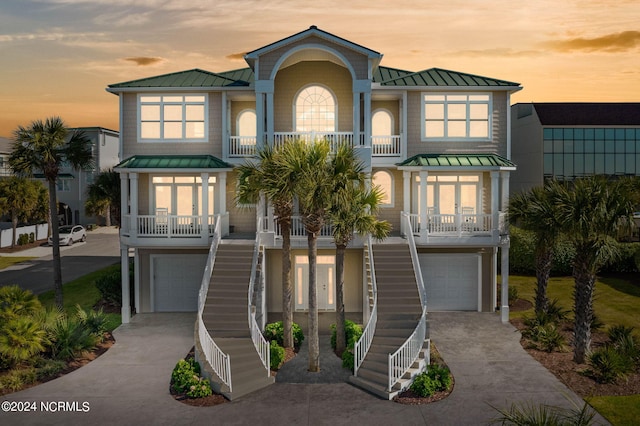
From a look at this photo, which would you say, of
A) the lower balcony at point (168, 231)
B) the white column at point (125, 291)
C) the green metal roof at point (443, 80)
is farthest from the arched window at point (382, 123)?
the white column at point (125, 291)

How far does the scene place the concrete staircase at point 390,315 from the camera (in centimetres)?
1742

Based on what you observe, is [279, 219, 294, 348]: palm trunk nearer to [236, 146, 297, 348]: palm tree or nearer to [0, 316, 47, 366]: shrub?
[236, 146, 297, 348]: palm tree

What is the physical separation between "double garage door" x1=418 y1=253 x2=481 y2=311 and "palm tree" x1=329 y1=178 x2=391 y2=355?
7057mm

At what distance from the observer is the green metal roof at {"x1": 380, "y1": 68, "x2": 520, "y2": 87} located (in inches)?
1030

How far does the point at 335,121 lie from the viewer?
26672 millimetres

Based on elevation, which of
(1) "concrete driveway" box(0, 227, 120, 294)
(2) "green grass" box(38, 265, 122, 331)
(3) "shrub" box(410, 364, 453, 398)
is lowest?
(3) "shrub" box(410, 364, 453, 398)

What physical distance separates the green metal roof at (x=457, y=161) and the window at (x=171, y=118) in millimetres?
9462

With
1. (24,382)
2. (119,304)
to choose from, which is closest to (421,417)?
(24,382)

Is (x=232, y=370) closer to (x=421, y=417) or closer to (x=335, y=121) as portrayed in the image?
(x=421, y=417)

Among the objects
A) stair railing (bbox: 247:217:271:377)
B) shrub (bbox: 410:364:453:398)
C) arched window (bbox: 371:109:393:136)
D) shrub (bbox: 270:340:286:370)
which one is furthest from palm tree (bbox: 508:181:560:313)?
stair railing (bbox: 247:217:271:377)

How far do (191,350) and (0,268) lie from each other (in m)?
25.6

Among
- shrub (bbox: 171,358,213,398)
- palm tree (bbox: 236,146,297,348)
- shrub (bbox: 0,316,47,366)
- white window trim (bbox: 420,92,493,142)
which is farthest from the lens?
white window trim (bbox: 420,92,493,142)

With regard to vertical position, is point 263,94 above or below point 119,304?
above

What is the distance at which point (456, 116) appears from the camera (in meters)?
26.7
